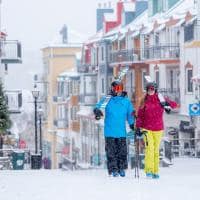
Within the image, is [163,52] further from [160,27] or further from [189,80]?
[189,80]

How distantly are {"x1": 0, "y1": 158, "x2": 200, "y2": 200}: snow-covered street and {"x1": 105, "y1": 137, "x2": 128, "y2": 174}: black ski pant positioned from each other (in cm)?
23

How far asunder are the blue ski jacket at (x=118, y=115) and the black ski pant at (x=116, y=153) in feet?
0.33

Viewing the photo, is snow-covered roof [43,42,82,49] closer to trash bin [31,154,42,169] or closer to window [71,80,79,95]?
window [71,80,79,95]

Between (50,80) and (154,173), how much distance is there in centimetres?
8468

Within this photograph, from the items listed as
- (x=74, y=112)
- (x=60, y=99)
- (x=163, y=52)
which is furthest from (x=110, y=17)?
(x=60, y=99)

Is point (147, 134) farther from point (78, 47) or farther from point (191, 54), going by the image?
point (78, 47)

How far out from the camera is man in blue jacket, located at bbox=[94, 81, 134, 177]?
1372 cm

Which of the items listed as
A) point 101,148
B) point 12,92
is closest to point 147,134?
point 12,92

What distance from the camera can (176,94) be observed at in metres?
47.9

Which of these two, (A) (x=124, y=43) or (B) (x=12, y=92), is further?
(A) (x=124, y=43)

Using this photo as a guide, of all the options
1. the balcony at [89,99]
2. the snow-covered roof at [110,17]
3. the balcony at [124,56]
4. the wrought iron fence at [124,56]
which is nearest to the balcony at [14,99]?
the balcony at [124,56]

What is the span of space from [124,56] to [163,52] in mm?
8924

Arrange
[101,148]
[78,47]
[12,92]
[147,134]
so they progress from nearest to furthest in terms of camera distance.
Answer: [147,134], [12,92], [101,148], [78,47]

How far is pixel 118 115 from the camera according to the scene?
45.1 feet
